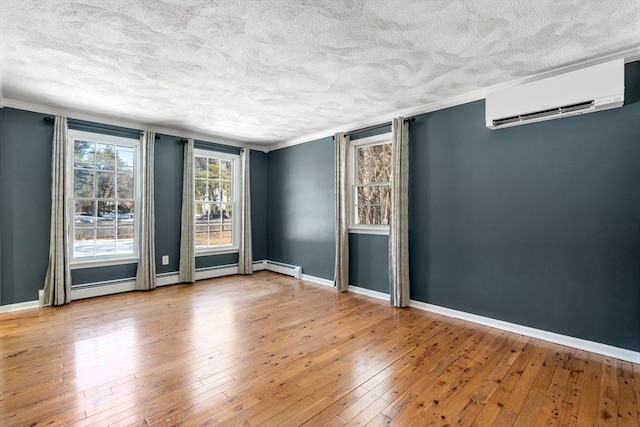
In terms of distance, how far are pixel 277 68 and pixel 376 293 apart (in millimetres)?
3199

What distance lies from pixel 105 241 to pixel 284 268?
9.69 ft

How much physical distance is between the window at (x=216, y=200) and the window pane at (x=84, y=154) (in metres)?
1.52

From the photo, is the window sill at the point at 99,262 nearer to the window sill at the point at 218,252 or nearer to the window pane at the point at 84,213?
the window pane at the point at 84,213

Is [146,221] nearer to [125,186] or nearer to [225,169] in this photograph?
[125,186]

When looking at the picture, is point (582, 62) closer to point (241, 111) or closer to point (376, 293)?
point (376, 293)

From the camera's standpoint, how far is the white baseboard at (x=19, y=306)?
3.69 meters

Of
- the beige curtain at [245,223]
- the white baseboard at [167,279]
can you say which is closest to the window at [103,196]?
the white baseboard at [167,279]

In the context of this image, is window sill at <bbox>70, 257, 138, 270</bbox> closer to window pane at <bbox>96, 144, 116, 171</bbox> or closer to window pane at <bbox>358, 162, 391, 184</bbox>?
window pane at <bbox>96, 144, 116, 171</bbox>

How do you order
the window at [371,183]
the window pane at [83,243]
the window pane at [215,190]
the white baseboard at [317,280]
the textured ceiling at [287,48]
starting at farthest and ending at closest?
the window pane at [215,190], the white baseboard at [317,280], the window at [371,183], the window pane at [83,243], the textured ceiling at [287,48]

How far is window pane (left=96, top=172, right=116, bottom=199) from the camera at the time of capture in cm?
454

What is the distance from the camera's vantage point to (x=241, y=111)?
4109 mm

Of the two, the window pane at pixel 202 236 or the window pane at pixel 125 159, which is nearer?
the window pane at pixel 125 159

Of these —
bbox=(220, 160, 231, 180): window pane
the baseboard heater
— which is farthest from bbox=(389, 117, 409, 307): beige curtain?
bbox=(220, 160, 231, 180): window pane

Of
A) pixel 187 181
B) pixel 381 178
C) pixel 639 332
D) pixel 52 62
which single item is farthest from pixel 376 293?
pixel 52 62
